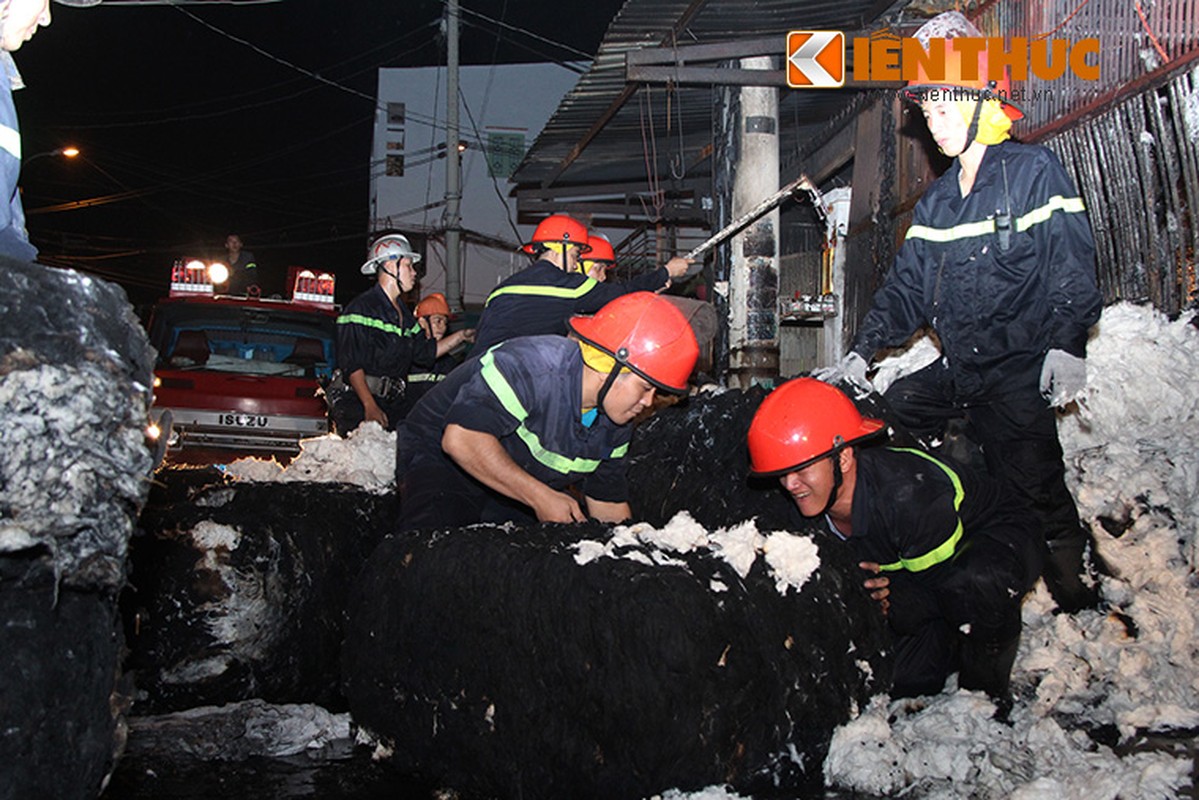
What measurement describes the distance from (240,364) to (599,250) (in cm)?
392

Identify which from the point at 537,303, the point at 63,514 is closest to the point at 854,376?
the point at 537,303

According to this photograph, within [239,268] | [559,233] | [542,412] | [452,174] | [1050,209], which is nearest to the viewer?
[542,412]

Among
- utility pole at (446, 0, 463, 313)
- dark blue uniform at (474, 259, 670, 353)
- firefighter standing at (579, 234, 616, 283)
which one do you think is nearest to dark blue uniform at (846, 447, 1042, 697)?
dark blue uniform at (474, 259, 670, 353)

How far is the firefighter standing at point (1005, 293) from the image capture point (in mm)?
3338

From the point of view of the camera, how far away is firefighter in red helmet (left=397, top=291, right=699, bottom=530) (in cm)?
312

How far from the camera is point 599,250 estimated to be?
583 centimetres

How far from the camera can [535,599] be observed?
2623 mm

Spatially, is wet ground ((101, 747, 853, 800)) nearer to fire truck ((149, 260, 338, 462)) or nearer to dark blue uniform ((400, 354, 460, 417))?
dark blue uniform ((400, 354, 460, 417))

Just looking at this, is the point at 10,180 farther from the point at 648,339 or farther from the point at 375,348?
the point at 375,348

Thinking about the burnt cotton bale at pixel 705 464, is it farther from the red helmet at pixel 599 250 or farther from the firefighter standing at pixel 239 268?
the firefighter standing at pixel 239 268

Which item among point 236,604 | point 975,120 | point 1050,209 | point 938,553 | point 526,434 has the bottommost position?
point 236,604

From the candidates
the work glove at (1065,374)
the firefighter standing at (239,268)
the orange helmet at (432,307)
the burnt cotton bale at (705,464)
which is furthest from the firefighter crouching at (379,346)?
the firefighter standing at (239,268)

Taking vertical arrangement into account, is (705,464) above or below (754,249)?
below

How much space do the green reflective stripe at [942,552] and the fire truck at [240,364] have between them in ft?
19.0
